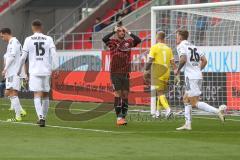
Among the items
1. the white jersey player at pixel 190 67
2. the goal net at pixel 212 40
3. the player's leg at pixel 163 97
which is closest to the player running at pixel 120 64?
the white jersey player at pixel 190 67

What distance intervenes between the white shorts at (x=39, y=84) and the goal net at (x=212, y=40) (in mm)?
4819

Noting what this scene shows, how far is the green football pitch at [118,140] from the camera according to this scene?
1116 centimetres

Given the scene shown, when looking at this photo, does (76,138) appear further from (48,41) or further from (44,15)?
(44,15)

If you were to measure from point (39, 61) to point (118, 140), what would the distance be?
3972 mm

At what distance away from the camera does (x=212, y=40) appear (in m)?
22.4

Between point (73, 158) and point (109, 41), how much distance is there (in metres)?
7.19

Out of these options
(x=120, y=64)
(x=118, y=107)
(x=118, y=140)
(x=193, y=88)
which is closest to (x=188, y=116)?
(x=193, y=88)

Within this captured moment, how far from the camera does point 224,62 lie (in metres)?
22.9

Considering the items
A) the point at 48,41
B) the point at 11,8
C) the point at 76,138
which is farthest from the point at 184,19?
the point at 11,8

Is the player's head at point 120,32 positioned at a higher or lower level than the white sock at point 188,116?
higher

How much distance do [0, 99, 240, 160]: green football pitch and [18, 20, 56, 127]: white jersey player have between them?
0.69 m

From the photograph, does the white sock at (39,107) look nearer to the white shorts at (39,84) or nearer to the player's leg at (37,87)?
the player's leg at (37,87)

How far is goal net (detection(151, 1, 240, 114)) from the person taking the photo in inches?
836

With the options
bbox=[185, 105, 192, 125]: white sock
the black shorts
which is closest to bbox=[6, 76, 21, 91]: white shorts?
the black shorts
